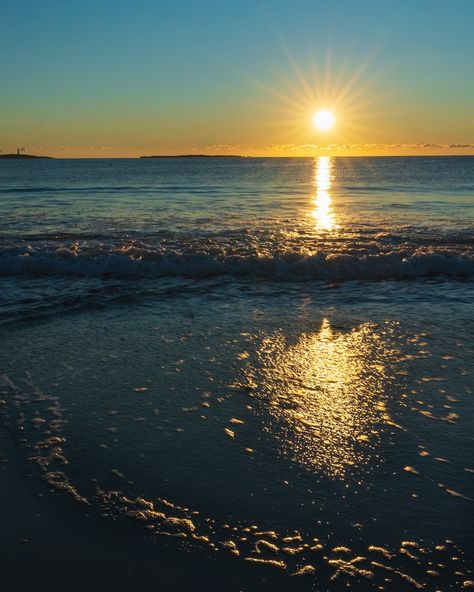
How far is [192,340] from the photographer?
7.19 m

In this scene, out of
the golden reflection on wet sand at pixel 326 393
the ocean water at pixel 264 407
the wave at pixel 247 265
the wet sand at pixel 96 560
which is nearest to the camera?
the wet sand at pixel 96 560

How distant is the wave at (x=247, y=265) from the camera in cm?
1197

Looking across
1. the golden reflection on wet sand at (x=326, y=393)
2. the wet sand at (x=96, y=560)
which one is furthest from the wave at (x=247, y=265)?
the wet sand at (x=96, y=560)

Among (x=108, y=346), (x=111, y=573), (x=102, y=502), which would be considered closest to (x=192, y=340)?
(x=108, y=346)

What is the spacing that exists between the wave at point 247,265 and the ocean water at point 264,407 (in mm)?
67

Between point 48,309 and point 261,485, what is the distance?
5942 millimetres

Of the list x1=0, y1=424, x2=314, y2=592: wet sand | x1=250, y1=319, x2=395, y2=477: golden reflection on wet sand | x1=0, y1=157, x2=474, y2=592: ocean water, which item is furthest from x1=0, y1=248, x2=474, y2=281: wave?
x1=0, y1=424, x2=314, y2=592: wet sand

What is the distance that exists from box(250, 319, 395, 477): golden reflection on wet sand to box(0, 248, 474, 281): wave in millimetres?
4492

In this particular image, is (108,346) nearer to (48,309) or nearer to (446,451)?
(48,309)

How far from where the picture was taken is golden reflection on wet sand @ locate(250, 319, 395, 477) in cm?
444

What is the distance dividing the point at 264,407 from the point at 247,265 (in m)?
7.45

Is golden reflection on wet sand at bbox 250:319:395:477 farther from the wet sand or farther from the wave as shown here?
the wave

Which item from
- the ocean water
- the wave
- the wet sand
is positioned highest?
the wave

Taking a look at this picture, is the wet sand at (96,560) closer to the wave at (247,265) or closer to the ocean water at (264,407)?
the ocean water at (264,407)
